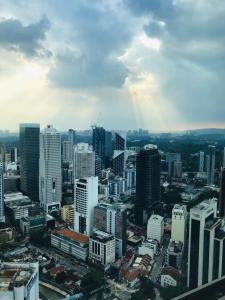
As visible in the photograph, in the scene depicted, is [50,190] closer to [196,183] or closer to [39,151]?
[39,151]

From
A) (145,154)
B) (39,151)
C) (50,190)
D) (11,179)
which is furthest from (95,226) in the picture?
(11,179)

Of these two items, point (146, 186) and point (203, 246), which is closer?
point (203, 246)

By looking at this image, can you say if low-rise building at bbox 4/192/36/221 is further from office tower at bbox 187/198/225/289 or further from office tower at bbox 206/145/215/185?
office tower at bbox 187/198/225/289

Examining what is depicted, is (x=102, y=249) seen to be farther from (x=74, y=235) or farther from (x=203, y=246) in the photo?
(x=203, y=246)

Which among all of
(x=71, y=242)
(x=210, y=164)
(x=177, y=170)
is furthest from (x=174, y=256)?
(x=177, y=170)

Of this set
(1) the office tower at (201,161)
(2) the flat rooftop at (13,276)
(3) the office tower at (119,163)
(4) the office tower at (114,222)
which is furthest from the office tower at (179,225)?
(3) the office tower at (119,163)

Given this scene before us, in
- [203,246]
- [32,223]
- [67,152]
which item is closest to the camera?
[203,246]

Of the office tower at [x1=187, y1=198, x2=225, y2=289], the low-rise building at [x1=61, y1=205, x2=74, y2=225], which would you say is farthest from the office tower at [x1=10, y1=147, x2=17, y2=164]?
the office tower at [x1=187, y1=198, x2=225, y2=289]

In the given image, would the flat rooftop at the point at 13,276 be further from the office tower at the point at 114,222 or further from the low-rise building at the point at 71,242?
the office tower at the point at 114,222
